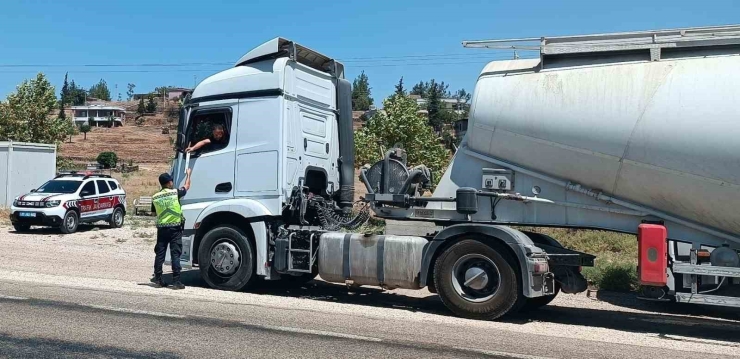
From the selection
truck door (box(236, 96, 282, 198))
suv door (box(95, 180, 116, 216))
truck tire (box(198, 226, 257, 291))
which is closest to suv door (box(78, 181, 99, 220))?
suv door (box(95, 180, 116, 216))

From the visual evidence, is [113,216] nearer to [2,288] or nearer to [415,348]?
[2,288]

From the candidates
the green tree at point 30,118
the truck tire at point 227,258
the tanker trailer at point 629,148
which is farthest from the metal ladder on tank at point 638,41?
the green tree at point 30,118

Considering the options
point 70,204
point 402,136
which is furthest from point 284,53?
point 402,136

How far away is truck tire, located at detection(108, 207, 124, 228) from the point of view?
22750mm

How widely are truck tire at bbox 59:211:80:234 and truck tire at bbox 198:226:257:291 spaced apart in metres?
11.4

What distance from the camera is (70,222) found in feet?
68.5

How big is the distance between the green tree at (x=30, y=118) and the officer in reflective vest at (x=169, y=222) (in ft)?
109

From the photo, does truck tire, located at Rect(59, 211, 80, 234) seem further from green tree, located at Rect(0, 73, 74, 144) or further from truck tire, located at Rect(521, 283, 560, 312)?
green tree, located at Rect(0, 73, 74, 144)

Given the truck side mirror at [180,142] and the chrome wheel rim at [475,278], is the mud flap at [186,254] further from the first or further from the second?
the chrome wheel rim at [475,278]

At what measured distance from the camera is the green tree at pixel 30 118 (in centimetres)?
3972

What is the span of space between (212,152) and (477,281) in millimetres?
4711

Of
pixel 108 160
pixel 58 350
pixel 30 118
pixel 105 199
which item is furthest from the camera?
pixel 108 160

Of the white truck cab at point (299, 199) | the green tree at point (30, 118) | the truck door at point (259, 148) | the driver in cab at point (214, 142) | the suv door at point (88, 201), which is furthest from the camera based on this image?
the green tree at point (30, 118)

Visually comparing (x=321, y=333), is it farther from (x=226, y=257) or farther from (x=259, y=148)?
(x=259, y=148)
